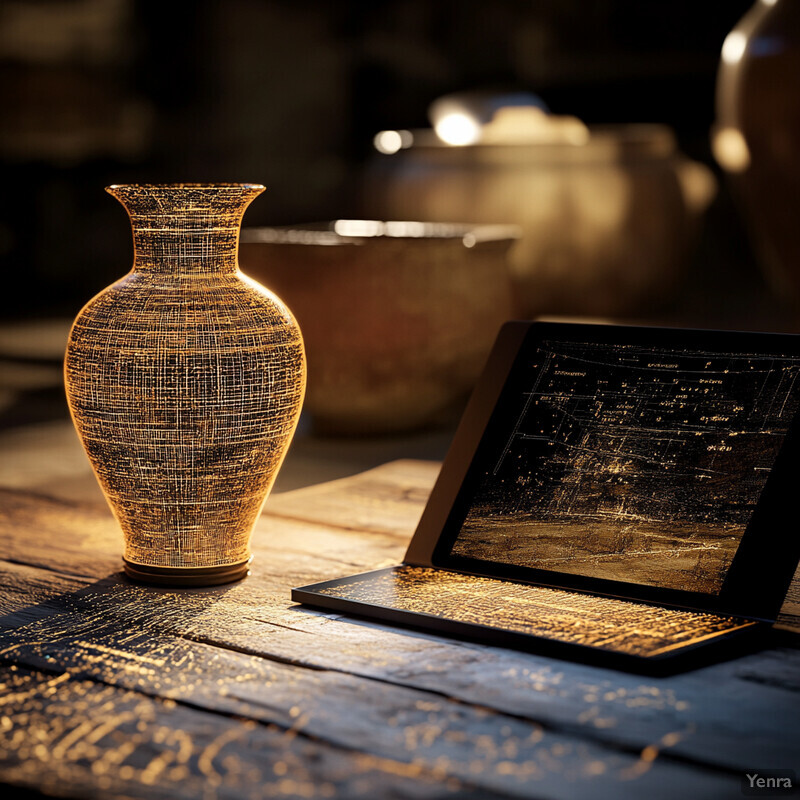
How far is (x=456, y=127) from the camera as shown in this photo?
3.76 metres

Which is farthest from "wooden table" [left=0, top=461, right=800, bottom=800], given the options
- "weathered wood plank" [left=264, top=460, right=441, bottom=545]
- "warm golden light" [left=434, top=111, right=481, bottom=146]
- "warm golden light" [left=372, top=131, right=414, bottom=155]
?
"warm golden light" [left=434, top=111, right=481, bottom=146]

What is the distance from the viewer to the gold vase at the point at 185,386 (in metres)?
1.10

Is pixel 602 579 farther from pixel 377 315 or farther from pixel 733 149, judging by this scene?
pixel 733 149

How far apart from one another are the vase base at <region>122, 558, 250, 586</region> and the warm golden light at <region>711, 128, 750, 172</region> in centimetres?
219

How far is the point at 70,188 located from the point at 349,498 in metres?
2.47

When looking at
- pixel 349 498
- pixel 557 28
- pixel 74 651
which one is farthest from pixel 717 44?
pixel 74 651

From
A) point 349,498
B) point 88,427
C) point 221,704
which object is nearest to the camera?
point 221,704

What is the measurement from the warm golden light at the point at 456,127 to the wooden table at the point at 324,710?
274 centimetres

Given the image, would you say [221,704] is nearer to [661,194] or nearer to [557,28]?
[661,194]

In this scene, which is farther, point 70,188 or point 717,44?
point 717,44

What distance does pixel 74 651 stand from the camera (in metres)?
0.99

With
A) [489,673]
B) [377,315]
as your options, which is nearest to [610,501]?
[489,673]

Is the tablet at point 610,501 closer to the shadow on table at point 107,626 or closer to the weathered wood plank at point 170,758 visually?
the shadow on table at point 107,626

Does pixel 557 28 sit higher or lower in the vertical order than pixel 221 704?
higher
